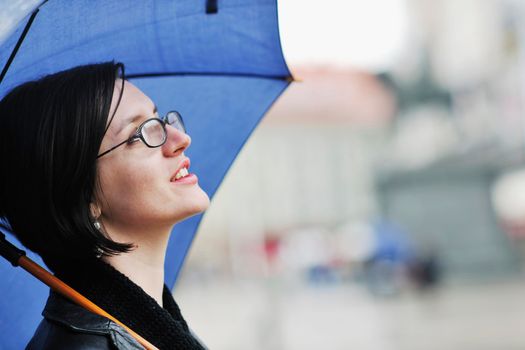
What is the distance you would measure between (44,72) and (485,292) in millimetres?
17265

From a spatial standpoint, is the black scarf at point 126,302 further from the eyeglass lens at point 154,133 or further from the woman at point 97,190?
the eyeglass lens at point 154,133

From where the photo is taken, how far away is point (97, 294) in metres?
1.75

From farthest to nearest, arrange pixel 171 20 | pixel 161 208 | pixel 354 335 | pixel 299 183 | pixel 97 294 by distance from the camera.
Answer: pixel 299 183, pixel 354 335, pixel 171 20, pixel 161 208, pixel 97 294

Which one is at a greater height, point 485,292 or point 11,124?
point 485,292

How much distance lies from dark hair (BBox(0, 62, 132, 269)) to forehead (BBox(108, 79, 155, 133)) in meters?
0.03

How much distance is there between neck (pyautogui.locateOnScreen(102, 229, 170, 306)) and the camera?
1.88m

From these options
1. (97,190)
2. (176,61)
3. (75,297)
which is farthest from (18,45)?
(75,297)

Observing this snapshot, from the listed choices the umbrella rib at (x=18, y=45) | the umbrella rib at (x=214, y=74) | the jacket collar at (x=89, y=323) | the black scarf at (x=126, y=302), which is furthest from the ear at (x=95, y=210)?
the umbrella rib at (x=214, y=74)

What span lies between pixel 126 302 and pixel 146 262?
178 mm

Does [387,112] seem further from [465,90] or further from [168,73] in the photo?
[168,73]

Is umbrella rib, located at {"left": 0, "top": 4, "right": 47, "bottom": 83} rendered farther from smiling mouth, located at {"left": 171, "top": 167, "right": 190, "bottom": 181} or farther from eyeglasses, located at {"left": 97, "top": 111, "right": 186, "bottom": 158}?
smiling mouth, located at {"left": 171, "top": 167, "right": 190, "bottom": 181}

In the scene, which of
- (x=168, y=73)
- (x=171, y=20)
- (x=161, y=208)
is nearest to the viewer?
(x=161, y=208)

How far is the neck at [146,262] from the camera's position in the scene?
1.88 meters

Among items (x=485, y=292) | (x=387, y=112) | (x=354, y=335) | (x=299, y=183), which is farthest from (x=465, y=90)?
(x=387, y=112)
